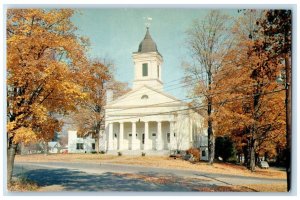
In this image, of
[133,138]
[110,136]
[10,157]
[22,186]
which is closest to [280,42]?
[10,157]

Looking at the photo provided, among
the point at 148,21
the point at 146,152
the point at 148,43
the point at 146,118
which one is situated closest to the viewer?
the point at 148,21

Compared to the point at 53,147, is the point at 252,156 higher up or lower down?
higher up

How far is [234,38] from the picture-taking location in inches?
738

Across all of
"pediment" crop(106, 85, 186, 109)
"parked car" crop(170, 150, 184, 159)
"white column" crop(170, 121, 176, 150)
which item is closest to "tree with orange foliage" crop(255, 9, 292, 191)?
"parked car" crop(170, 150, 184, 159)

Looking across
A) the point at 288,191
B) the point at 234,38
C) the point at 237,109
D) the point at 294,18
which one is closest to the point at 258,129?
the point at 237,109

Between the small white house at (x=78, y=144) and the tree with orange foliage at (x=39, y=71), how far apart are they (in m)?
31.8

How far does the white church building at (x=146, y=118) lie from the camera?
97.8 feet

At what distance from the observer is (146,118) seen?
103 feet

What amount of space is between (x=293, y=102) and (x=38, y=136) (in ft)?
24.3

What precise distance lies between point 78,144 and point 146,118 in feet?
51.4

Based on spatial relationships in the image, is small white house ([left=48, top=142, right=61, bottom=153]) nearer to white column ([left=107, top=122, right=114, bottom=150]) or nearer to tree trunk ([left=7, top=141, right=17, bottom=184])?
white column ([left=107, top=122, right=114, bottom=150])

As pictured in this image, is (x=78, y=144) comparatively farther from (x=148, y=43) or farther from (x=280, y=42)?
(x=280, y=42)
